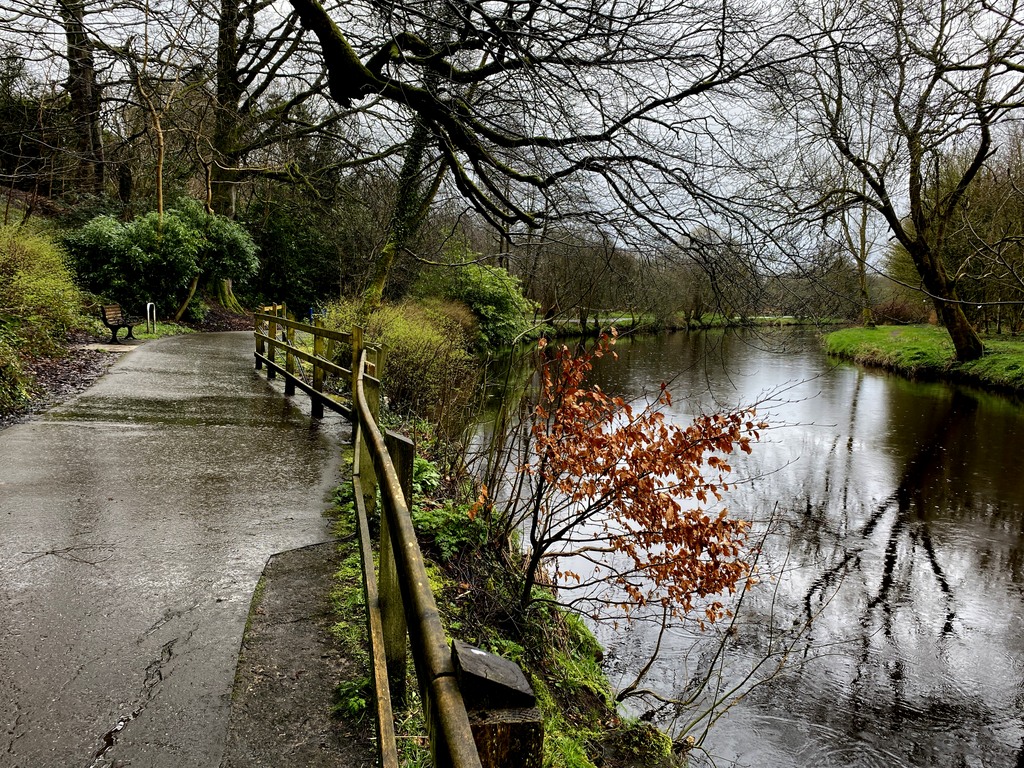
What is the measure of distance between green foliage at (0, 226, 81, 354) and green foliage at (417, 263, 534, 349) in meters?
10.3

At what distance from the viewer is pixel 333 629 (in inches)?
143

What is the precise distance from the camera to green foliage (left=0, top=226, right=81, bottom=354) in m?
11.1

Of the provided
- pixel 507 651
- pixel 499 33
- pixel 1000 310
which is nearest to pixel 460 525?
pixel 507 651

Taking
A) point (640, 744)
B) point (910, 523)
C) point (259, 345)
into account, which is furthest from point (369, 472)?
point (259, 345)

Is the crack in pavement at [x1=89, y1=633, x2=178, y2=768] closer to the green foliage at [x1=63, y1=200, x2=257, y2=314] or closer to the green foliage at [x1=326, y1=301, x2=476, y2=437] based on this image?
the green foliage at [x1=326, y1=301, x2=476, y2=437]

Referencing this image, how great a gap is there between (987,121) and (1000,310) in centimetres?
2521

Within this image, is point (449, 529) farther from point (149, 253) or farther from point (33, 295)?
point (149, 253)

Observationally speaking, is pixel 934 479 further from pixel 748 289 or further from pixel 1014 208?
pixel 1014 208

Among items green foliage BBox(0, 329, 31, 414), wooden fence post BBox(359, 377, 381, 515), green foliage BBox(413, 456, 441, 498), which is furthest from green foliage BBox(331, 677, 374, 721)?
green foliage BBox(0, 329, 31, 414)

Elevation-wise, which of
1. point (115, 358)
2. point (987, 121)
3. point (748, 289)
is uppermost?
point (987, 121)

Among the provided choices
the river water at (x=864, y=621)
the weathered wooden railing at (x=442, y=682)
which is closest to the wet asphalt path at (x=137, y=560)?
the weathered wooden railing at (x=442, y=682)

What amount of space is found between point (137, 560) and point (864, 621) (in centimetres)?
691

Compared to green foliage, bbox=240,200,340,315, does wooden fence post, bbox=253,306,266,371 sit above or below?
below

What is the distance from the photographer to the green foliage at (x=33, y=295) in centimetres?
1107
